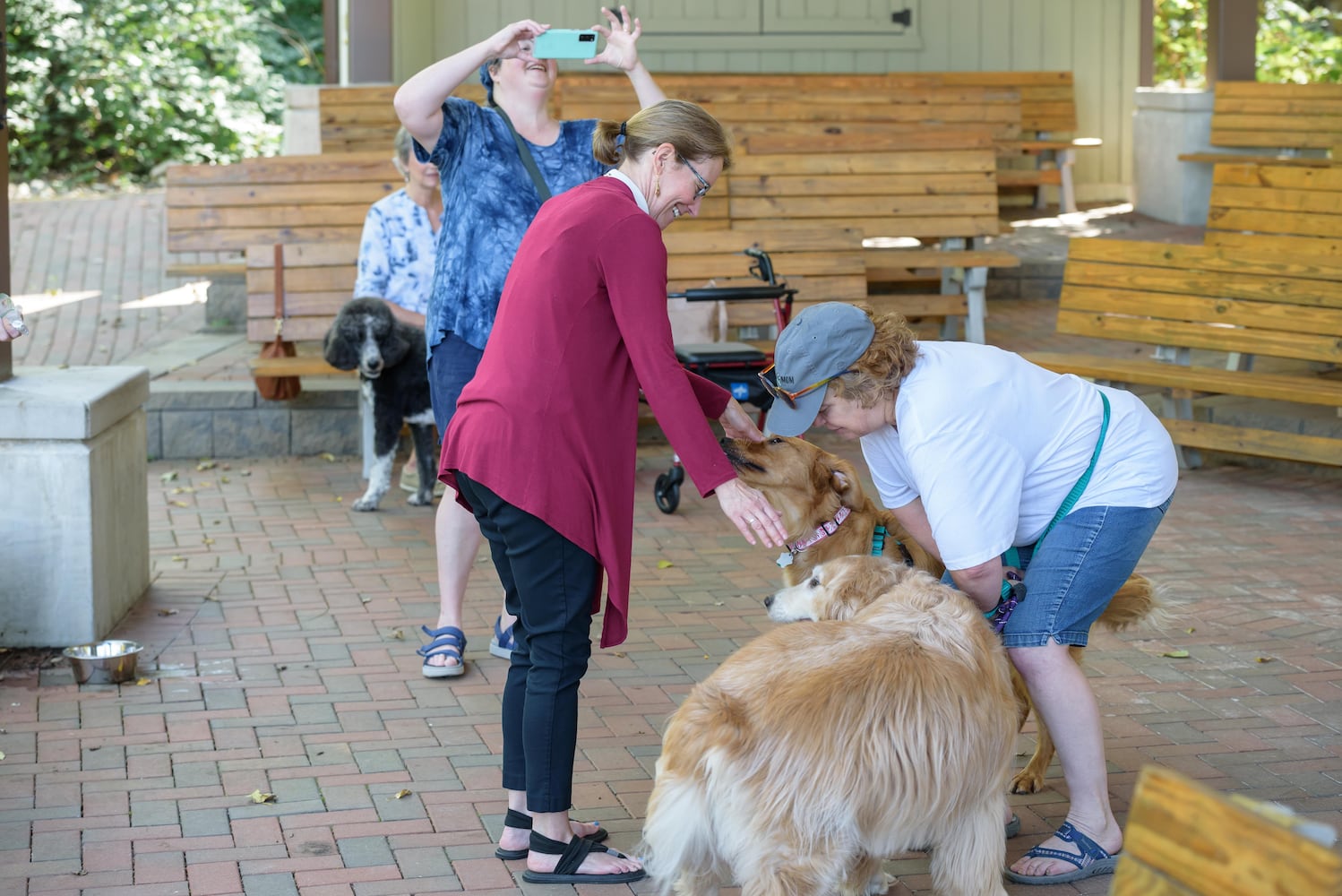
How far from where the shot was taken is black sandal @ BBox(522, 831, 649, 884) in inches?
133

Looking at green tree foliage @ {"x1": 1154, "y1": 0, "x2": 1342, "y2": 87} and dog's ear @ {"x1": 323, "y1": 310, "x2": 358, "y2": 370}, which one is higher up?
green tree foliage @ {"x1": 1154, "y1": 0, "x2": 1342, "y2": 87}

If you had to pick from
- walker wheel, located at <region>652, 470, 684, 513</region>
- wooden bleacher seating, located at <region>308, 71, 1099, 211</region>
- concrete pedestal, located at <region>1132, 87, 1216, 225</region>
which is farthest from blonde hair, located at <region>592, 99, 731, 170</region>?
concrete pedestal, located at <region>1132, 87, 1216, 225</region>

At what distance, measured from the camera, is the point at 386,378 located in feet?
23.0

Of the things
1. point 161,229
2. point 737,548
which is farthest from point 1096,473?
point 161,229

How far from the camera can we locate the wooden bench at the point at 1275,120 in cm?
1260

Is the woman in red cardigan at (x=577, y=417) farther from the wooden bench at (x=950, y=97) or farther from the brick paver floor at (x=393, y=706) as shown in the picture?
the wooden bench at (x=950, y=97)

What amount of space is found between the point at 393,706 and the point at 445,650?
297mm

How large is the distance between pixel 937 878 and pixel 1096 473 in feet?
3.38

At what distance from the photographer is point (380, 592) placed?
570 centimetres

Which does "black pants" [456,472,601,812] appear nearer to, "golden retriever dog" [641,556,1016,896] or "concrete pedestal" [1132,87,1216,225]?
"golden retriever dog" [641,556,1016,896]

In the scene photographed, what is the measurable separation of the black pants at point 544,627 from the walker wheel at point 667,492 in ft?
11.5

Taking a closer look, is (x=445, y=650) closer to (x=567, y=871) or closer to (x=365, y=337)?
(x=567, y=871)

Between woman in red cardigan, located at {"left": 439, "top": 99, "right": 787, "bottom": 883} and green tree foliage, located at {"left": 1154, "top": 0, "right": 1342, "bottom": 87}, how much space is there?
1551cm

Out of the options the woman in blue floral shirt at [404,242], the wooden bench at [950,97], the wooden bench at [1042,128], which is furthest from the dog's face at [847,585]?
the wooden bench at [1042,128]
